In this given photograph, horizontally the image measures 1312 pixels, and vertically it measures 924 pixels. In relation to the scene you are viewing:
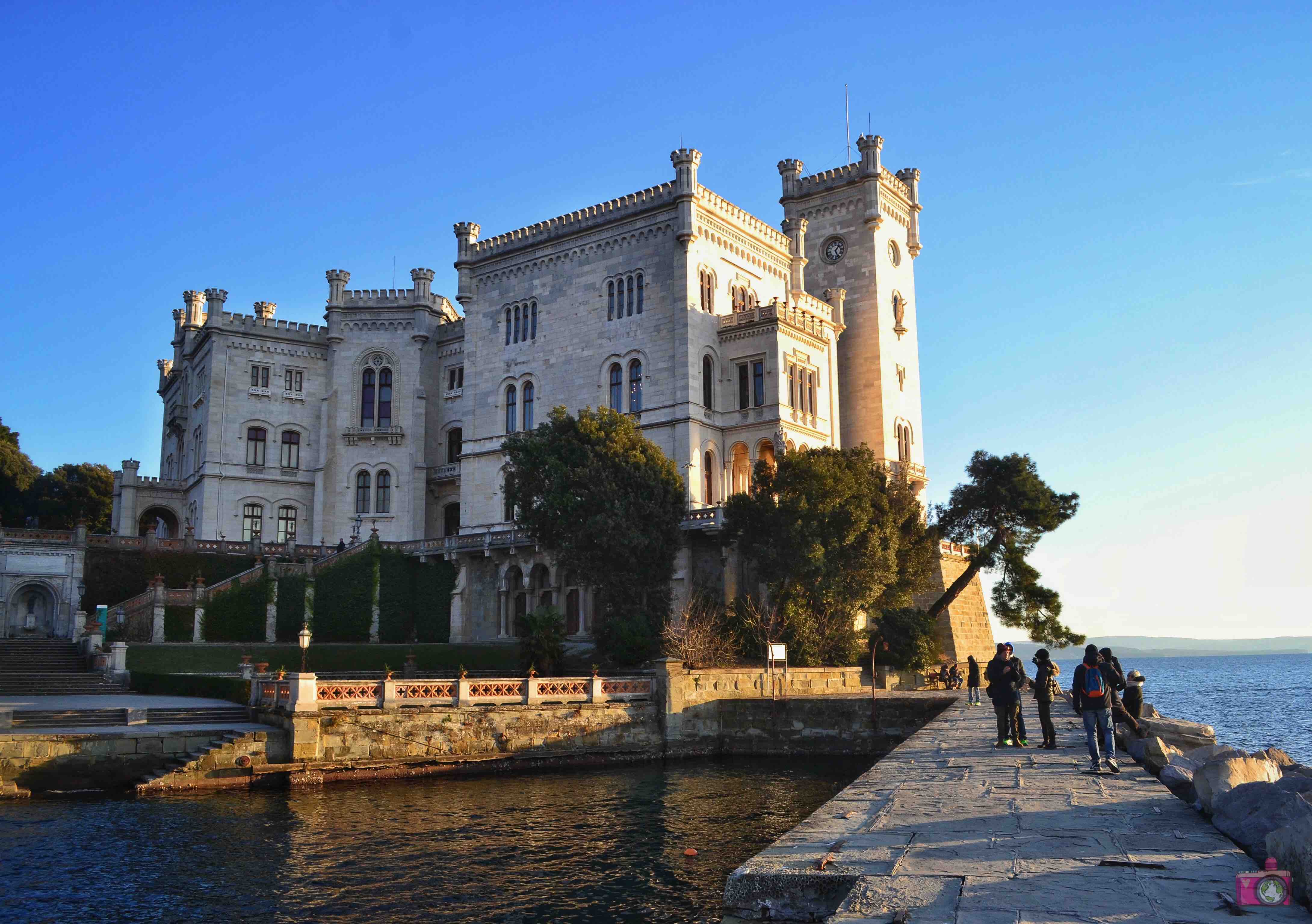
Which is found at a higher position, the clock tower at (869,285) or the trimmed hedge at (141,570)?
the clock tower at (869,285)

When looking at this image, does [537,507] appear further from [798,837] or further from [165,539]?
[798,837]

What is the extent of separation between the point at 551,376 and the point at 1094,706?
36.3 metres

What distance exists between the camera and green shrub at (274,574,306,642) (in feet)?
143

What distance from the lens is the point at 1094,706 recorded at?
15.1 meters

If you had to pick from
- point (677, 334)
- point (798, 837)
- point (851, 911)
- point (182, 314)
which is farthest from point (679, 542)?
point (182, 314)

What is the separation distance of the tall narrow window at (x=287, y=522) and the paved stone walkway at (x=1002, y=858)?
152 ft

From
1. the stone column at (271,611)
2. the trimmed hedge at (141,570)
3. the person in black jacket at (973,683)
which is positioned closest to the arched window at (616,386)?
the stone column at (271,611)

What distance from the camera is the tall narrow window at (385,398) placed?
5641 centimetres

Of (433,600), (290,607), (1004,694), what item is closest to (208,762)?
(1004,694)

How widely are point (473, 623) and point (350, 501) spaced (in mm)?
12030

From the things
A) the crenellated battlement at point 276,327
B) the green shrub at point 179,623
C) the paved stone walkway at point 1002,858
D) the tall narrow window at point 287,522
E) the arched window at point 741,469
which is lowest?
the paved stone walkway at point 1002,858

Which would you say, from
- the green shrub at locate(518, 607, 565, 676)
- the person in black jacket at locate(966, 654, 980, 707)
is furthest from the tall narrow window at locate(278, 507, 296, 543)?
the person in black jacket at locate(966, 654, 980, 707)

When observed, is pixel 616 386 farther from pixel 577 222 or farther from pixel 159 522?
pixel 159 522

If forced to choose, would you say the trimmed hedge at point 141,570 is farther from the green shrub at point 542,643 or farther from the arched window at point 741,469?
the arched window at point 741,469
